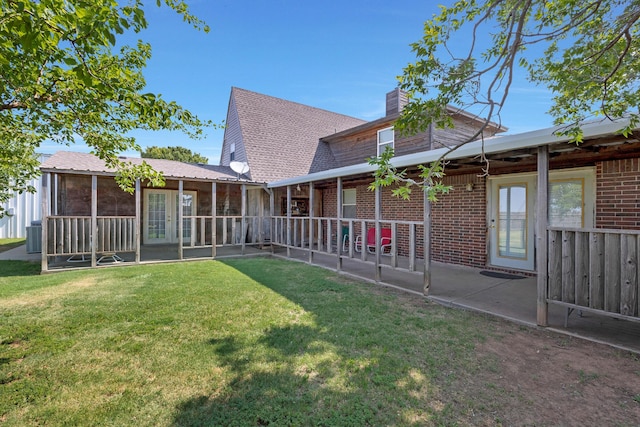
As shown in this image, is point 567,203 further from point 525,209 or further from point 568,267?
point 568,267

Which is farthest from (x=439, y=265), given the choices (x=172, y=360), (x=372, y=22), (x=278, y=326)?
(x=172, y=360)

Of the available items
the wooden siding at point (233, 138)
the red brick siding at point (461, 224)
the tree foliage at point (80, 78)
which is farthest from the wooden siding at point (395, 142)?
the tree foliage at point (80, 78)

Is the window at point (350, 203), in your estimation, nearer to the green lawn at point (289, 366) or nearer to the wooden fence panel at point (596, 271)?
the green lawn at point (289, 366)

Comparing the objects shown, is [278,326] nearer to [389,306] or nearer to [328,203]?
[389,306]

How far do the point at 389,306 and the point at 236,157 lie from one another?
1076 cm

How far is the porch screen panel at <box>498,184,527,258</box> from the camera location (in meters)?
6.48

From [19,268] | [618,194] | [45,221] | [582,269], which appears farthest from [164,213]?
[618,194]

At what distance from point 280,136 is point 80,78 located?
38.9 feet

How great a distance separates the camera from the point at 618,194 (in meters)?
5.13

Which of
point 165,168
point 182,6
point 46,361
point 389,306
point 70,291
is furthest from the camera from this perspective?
point 165,168

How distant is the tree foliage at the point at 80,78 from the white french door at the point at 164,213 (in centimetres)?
607

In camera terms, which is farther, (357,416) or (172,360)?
(172,360)

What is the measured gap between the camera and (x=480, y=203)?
711 cm

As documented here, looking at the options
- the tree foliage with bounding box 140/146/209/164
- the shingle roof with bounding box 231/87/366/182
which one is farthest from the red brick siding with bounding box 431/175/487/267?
the tree foliage with bounding box 140/146/209/164
